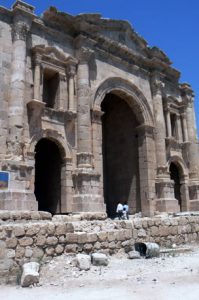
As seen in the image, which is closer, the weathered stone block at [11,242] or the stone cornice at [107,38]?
the weathered stone block at [11,242]

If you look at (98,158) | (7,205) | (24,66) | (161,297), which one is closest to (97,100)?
(98,158)

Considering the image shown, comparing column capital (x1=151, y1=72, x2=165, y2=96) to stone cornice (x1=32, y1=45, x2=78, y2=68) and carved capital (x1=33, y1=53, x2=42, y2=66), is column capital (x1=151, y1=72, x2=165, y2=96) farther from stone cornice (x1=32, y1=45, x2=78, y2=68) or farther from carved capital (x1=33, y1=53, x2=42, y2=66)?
carved capital (x1=33, y1=53, x2=42, y2=66)

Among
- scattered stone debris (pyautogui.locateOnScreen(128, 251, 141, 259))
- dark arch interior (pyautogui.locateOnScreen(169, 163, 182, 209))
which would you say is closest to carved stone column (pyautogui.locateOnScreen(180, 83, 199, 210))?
dark arch interior (pyautogui.locateOnScreen(169, 163, 182, 209))

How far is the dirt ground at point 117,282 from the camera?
5.91 m

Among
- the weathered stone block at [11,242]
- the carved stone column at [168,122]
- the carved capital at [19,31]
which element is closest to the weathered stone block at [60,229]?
the weathered stone block at [11,242]

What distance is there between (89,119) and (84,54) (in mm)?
3448

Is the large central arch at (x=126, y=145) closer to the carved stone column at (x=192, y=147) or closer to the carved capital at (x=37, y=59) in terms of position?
the carved capital at (x=37, y=59)

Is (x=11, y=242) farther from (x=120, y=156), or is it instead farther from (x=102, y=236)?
(x=120, y=156)

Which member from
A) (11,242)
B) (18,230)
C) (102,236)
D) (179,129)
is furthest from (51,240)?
(179,129)

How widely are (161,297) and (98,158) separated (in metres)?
11.2

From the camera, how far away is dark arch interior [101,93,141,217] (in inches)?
800

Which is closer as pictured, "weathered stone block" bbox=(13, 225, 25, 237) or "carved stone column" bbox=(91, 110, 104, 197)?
"weathered stone block" bbox=(13, 225, 25, 237)

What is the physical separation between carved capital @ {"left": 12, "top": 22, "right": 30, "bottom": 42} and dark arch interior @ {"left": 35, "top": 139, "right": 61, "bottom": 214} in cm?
496

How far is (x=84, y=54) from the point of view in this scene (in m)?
16.9
